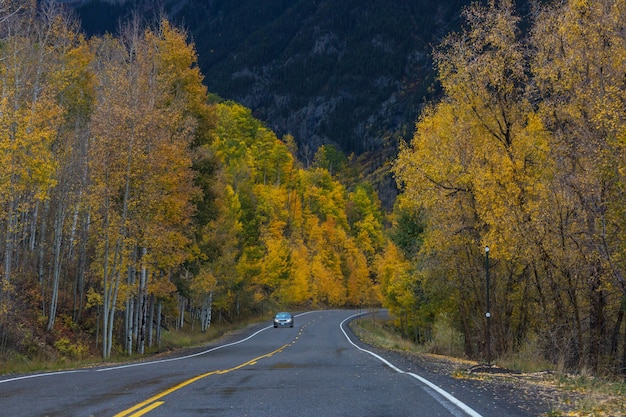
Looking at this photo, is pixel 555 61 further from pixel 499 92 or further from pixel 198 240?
pixel 198 240

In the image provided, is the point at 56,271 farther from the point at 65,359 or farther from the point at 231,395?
the point at 231,395

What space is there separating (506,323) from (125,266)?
52.3 ft

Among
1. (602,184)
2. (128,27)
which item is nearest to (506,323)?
(602,184)

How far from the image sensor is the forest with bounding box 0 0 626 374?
16562 millimetres

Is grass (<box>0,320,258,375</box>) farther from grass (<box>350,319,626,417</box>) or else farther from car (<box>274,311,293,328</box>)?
car (<box>274,311,293,328</box>)

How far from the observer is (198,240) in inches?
Answer: 1172

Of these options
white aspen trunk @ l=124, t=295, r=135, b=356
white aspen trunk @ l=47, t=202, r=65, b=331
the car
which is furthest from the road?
the car

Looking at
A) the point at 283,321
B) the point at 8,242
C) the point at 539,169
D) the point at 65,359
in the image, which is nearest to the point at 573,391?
the point at 539,169

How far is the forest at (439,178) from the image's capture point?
652 inches

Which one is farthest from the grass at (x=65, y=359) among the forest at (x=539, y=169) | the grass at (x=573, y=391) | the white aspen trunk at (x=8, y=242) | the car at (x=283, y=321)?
the car at (x=283, y=321)

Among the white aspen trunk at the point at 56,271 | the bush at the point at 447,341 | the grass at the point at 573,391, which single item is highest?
the white aspen trunk at the point at 56,271

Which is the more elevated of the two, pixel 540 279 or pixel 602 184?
pixel 602 184

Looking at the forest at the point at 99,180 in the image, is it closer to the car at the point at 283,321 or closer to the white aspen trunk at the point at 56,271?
the white aspen trunk at the point at 56,271

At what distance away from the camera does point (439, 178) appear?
2016 cm
